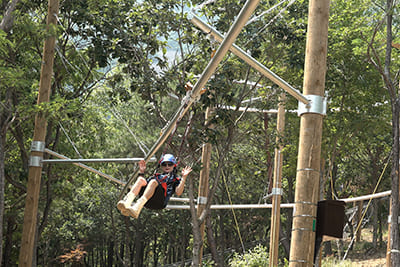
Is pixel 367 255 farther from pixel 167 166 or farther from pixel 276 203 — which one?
pixel 167 166

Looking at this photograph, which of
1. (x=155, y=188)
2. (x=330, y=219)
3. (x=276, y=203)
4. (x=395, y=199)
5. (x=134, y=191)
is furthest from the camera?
(x=276, y=203)

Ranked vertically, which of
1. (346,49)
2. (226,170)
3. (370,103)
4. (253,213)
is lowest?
(253,213)

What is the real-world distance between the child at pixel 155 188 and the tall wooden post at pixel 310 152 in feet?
6.59

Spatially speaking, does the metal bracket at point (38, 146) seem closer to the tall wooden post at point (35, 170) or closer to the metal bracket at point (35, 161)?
the tall wooden post at point (35, 170)

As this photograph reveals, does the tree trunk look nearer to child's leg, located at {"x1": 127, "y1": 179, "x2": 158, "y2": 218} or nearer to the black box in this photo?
the black box

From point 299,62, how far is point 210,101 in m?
3.11

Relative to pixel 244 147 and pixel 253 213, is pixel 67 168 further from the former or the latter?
pixel 253 213

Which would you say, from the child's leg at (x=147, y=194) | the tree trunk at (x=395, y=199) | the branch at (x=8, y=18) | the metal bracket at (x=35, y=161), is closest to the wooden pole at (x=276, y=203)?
the tree trunk at (x=395, y=199)

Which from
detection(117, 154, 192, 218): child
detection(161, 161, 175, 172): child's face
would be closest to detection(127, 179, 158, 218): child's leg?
detection(117, 154, 192, 218): child

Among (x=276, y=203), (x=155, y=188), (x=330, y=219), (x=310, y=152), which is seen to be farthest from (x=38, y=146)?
(x=276, y=203)

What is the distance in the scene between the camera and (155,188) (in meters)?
8.90

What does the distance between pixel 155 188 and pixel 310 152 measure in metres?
2.49

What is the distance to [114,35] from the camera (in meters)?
14.8

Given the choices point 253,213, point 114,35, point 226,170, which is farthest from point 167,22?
point 253,213
